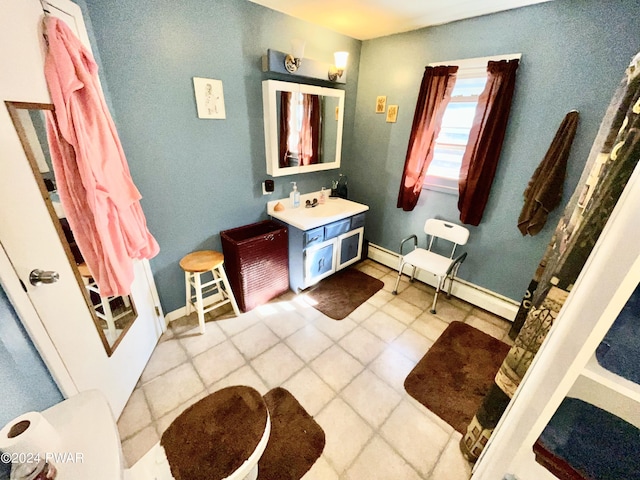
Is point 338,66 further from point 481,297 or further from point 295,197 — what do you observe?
point 481,297

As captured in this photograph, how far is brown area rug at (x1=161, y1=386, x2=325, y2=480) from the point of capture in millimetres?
934

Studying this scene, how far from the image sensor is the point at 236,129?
2.06 metres

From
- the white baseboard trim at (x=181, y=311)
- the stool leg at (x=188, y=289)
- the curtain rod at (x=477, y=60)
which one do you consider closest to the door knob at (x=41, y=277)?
the stool leg at (x=188, y=289)

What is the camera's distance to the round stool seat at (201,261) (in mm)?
1914

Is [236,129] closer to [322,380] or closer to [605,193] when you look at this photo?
[322,380]

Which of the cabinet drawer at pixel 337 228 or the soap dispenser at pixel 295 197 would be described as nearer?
the cabinet drawer at pixel 337 228

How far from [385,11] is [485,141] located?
1278 millimetres

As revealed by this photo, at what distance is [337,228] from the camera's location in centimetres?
254

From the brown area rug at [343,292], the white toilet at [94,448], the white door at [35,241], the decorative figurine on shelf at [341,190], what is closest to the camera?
the white toilet at [94,448]

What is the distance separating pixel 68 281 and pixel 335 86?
2650 millimetres

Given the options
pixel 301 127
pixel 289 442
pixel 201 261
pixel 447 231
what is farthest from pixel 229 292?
pixel 447 231

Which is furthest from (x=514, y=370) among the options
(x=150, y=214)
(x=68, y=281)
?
(x=150, y=214)

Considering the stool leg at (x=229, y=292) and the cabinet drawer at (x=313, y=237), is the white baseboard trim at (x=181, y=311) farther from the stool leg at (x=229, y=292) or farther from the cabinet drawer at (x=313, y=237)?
the cabinet drawer at (x=313, y=237)

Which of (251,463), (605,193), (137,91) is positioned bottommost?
(251,463)
